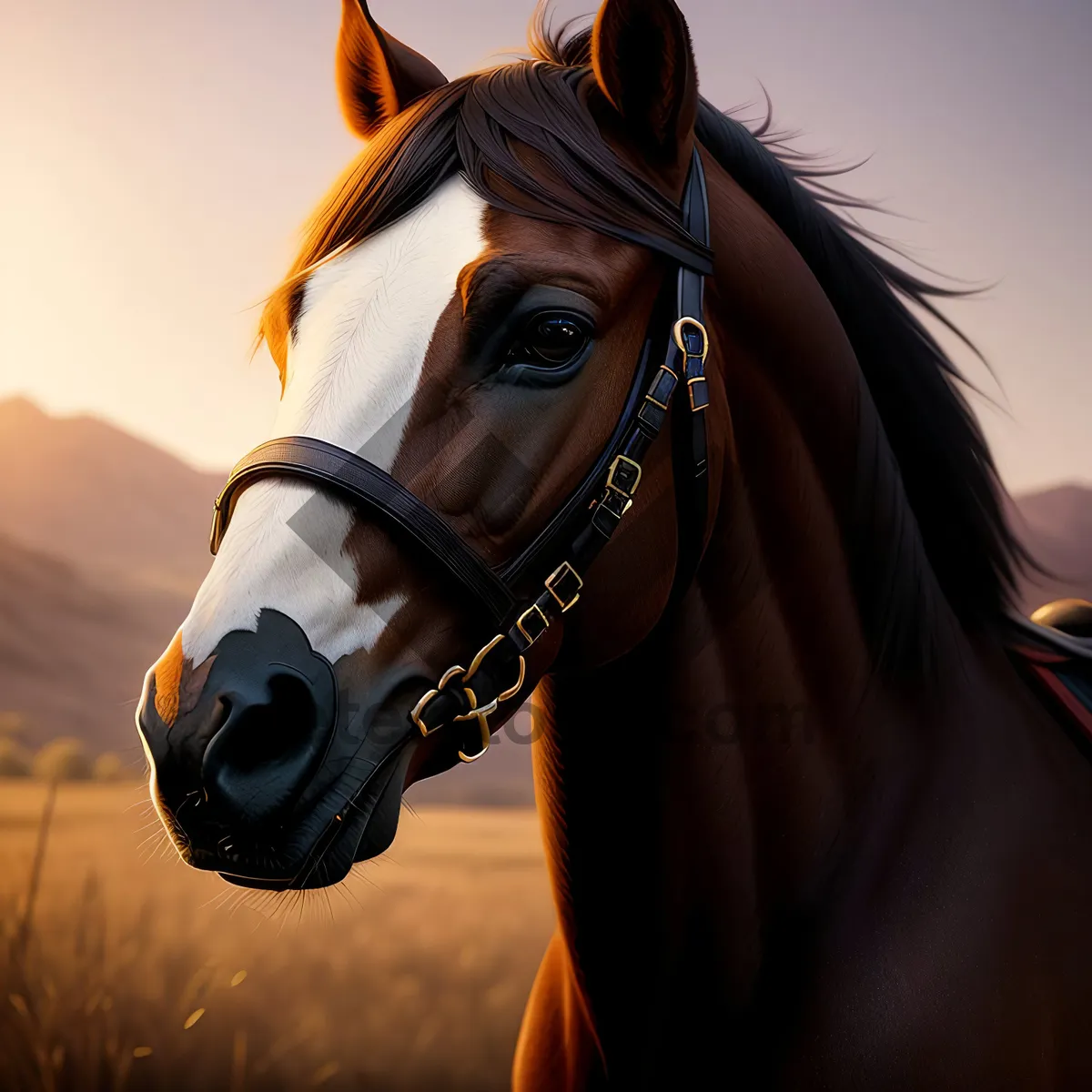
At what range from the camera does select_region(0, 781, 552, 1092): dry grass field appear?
272 centimetres

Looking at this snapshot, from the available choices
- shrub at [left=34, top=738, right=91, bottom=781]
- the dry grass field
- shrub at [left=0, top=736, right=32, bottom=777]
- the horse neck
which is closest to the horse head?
the horse neck

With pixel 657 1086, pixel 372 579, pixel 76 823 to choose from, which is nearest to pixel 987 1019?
pixel 657 1086

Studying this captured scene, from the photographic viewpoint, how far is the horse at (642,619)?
87 centimetres

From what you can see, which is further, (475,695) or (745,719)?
(745,719)

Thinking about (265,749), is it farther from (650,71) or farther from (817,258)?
(817,258)

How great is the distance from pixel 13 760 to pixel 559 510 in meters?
3.29

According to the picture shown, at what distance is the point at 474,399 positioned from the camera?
96 cm

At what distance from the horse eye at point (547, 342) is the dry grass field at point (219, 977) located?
2249mm

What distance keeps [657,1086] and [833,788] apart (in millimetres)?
487

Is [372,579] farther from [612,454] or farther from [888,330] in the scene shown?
[888,330]

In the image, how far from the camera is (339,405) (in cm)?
91

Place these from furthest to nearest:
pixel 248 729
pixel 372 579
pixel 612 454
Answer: pixel 612 454
pixel 372 579
pixel 248 729

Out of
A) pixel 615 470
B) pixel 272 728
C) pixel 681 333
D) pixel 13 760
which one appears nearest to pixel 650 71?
pixel 681 333

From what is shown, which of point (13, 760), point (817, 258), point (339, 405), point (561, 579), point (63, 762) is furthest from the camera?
point (13, 760)
